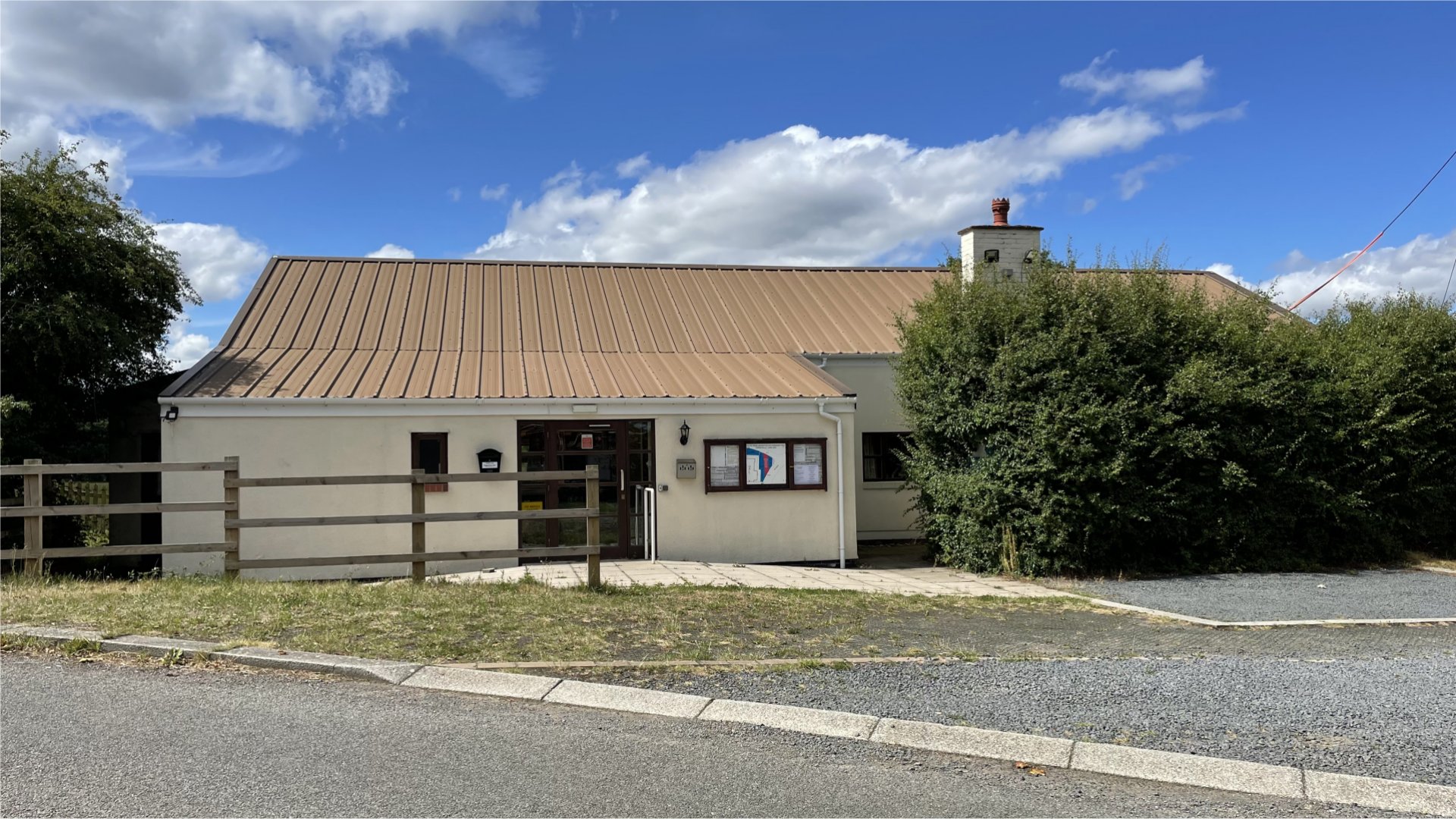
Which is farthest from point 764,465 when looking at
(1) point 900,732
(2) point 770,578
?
(1) point 900,732

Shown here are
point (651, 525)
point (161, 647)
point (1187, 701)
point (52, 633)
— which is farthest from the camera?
point (651, 525)

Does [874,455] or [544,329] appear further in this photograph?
[874,455]

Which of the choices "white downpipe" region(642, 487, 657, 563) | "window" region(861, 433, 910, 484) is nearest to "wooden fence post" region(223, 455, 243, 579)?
"white downpipe" region(642, 487, 657, 563)

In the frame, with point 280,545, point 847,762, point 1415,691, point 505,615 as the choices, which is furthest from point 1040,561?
point 280,545

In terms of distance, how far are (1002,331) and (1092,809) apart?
947 cm

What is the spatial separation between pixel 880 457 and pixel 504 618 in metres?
10.6

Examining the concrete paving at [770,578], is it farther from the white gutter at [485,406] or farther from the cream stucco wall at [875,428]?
the cream stucco wall at [875,428]

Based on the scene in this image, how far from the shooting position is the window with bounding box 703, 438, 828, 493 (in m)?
13.9

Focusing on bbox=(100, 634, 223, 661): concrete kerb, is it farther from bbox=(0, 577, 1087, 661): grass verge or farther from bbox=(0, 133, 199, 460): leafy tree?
bbox=(0, 133, 199, 460): leafy tree

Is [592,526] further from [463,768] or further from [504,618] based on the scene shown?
[463,768]

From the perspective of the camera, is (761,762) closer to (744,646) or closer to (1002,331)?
(744,646)

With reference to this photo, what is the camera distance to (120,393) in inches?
602

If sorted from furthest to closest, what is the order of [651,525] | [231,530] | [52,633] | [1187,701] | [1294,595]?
[651,525] < [1294,595] < [231,530] < [52,633] < [1187,701]

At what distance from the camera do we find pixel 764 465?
14.0 meters
